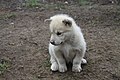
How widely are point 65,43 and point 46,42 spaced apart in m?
1.56

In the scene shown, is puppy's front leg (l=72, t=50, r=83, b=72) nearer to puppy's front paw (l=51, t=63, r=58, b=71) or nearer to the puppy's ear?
puppy's front paw (l=51, t=63, r=58, b=71)

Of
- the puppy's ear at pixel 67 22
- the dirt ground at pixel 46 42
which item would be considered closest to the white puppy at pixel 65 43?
the puppy's ear at pixel 67 22

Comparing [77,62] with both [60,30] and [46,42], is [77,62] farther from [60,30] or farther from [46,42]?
[46,42]

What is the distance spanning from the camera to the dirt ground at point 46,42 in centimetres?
460

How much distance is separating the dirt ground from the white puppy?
0.18 meters

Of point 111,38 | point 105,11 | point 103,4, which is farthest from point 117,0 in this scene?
point 111,38

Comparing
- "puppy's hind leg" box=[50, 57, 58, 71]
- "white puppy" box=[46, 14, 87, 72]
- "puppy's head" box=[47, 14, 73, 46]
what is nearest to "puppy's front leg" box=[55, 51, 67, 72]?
"white puppy" box=[46, 14, 87, 72]

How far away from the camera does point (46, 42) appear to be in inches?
230

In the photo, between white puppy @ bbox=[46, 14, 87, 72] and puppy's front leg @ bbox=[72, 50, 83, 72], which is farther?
puppy's front leg @ bbox=[72, 50, 83, 72]

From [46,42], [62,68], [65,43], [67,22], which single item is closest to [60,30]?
[67,22]

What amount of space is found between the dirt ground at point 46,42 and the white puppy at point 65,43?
18 cm

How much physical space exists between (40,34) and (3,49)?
107cm

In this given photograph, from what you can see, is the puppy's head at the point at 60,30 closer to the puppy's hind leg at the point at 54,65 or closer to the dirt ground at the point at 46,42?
the puppy's hind leg at the point at 54,65

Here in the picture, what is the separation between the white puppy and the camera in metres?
4.11
